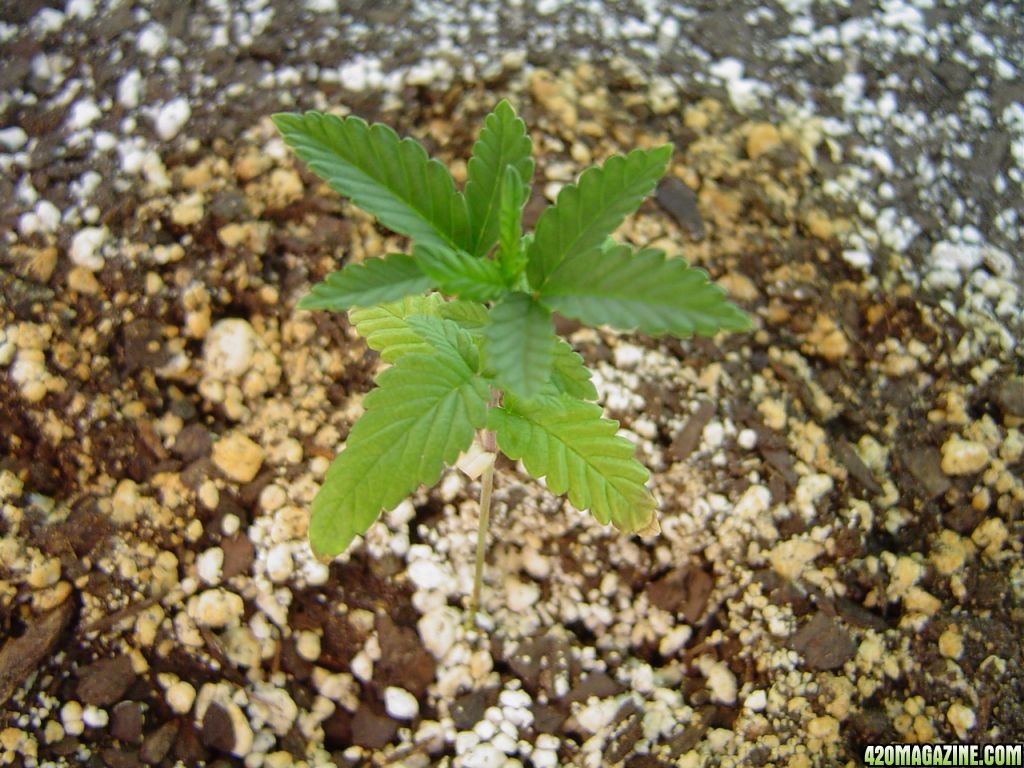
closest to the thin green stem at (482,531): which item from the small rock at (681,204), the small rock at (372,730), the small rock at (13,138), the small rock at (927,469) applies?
the small rock at (372,730)

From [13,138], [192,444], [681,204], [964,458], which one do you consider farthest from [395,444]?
[13,138]

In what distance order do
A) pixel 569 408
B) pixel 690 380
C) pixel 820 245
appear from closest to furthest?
pixel 569 408 → pixel 690 380 → pixel 820 245

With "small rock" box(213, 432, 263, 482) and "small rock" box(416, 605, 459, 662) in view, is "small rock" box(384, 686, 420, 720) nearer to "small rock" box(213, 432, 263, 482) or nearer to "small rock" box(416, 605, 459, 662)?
"small rock" box(416, 605, 459, 662)

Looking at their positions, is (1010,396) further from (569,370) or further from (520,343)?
(520,343)

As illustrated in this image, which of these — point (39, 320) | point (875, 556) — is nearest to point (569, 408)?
point (875, 556)

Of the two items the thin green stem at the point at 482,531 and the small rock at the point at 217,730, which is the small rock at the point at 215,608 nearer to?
the small rock at the point at 217,730

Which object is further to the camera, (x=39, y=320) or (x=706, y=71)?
(x=706, y=71)

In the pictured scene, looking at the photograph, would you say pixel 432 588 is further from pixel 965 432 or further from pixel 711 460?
pixel 965 432
